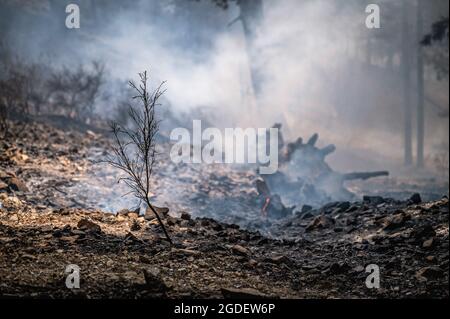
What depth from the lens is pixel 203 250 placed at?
4.62m

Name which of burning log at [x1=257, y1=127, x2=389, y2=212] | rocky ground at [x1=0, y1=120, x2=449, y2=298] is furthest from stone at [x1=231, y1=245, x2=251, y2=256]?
burning log at [x1=257, y1=127, x2=389, y2=212]

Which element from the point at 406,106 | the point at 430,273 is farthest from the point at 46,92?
the point at 406,106

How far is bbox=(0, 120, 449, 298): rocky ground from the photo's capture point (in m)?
3.65

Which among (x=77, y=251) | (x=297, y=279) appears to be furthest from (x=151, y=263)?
(x=297, y=279)

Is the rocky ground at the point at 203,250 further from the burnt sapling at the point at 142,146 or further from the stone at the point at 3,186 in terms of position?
the burnt sapling at the point at 142,146

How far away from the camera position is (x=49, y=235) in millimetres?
4570

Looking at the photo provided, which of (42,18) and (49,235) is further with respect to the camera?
(42,18)

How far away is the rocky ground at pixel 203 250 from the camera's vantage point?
365 centimetres

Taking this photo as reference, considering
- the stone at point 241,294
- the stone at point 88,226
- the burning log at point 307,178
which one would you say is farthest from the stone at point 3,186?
the burning log at point 307,178

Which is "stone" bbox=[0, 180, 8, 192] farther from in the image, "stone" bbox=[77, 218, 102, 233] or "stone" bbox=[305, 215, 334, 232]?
"stone" bbox=[305, 215, 334, 232]

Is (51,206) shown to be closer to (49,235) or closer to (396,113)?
(49,235)

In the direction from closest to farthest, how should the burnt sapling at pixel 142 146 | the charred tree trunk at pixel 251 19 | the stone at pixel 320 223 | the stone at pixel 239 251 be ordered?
the burnt sapling at pixel 142 146, the stone at pixel 239 251, the stone at pixel 320 223, the charred tree trunk at pixel 251 19

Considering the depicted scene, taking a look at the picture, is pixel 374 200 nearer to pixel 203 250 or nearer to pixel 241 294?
pixel 203 250

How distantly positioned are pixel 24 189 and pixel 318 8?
16.6 m
